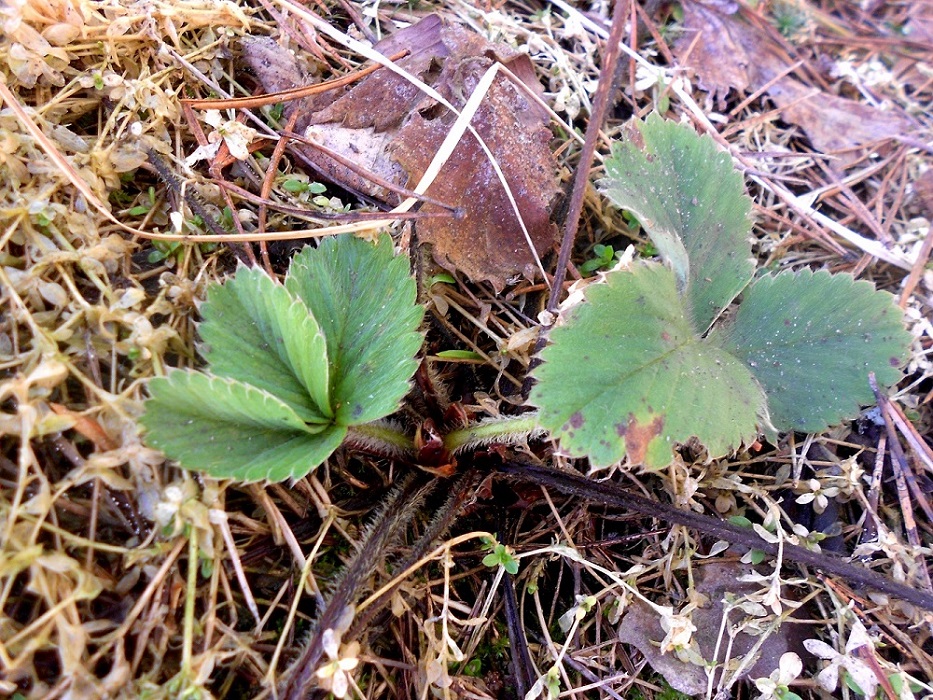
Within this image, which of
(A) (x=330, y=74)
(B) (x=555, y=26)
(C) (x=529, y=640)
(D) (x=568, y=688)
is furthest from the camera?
(B) (x=555, y=26)

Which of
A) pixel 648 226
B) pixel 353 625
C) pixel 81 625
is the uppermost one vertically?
pixel 648 226

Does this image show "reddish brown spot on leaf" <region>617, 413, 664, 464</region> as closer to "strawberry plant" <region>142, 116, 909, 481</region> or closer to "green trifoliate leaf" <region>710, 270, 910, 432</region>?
"strawberry plant" <region>142, 116, 909, 481</region>

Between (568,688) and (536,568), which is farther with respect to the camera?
(536,568)

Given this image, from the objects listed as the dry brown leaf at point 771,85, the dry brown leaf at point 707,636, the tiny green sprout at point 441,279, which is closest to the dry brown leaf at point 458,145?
the tiny green sprout at point 441,279

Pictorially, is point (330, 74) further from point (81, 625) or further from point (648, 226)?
point (81, 625)

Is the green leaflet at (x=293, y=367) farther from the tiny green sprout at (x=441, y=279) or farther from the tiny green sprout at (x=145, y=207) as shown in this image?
the tiny green sprout at (x=145, y=207)

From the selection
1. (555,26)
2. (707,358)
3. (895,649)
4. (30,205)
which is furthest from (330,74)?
(895,649)
